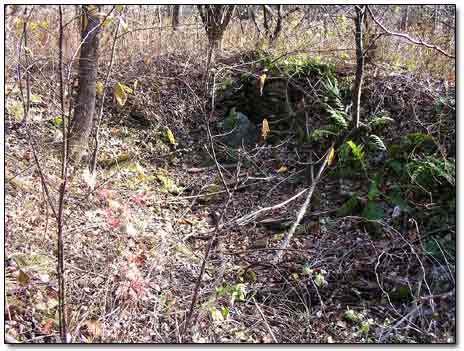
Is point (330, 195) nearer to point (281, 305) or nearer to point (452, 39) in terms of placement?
point (281, 305)

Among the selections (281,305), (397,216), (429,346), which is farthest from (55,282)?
(397,216)

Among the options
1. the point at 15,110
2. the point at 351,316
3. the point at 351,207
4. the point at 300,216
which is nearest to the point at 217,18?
the point at 15,110

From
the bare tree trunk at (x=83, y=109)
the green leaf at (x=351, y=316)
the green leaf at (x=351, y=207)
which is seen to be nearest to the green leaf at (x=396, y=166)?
the green leaf at (x=351, y=207)

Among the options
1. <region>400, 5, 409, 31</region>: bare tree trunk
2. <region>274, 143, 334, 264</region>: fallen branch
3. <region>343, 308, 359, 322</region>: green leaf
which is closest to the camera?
<region>343, 308, 359, 322</region>: green leaf

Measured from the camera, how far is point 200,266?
168 inches

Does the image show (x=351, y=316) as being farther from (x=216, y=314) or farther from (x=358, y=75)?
(x=358, y=75)

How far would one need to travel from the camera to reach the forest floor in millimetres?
3354

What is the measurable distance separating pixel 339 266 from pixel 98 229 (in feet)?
7.64

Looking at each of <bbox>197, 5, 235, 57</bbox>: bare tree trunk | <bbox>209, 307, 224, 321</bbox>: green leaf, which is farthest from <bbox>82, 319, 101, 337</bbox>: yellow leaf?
<bbox>197, 5, 235, 57</bbox>: bare tree trunk

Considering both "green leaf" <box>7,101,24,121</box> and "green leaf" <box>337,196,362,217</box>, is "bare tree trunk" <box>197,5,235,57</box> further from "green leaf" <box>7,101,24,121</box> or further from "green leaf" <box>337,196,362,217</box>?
"green leaf" <box>337,196,362,217</box>

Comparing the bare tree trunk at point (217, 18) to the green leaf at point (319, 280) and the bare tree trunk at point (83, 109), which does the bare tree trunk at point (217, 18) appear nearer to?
the bare tree trunk at point (83, 109)

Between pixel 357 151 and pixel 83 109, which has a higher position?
pixel 83 109

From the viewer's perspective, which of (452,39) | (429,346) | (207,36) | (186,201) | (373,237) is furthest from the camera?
(207,36)

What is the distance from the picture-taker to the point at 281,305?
3787 mm
